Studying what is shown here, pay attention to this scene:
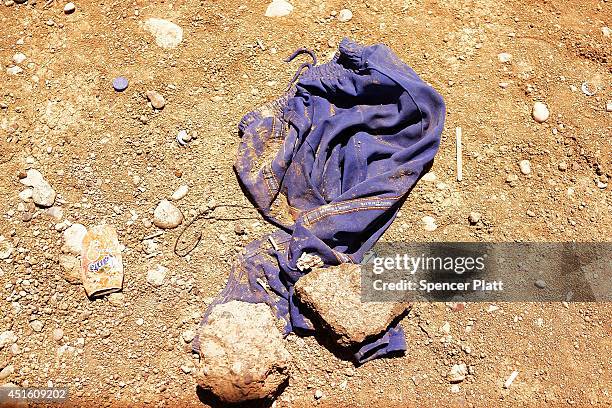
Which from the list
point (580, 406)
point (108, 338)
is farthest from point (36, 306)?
point (580, 406)

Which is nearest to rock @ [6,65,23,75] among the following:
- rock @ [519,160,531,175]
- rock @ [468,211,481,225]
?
rock @ [468,211,481,225]

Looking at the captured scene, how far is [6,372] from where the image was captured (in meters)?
3.01

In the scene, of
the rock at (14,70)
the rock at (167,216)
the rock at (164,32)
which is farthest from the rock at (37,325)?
the rock at (164,32)

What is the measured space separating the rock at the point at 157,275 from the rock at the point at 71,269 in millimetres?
412

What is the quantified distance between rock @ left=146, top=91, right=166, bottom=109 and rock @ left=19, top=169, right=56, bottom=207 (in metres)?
0.82

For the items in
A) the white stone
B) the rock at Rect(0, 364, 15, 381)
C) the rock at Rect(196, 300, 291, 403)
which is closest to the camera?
the rock at Rect(196, 300, 291, 403)

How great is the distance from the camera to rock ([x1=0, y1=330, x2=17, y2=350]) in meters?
3.04

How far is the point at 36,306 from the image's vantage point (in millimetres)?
3105

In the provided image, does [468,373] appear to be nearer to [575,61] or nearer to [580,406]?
[580,406]

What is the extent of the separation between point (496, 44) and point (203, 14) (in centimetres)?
199

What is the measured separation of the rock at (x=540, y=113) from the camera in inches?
134

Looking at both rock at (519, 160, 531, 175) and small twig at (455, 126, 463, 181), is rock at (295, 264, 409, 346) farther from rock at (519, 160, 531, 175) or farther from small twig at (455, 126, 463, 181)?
rock at (519, 160, 531, 175)

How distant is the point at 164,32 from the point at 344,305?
2159 millimetres

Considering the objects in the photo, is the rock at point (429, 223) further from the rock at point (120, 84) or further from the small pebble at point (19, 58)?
the small pebble at point (19, 58)
